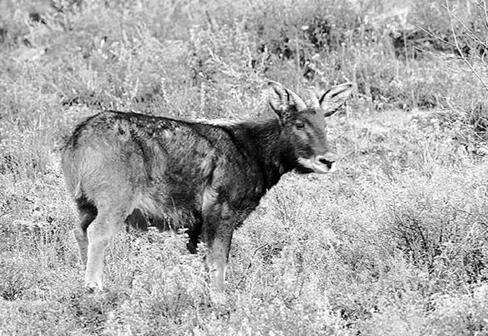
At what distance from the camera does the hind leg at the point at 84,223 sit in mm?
7355

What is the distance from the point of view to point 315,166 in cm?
788

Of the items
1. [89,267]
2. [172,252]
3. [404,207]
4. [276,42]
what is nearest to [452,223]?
[404,207]

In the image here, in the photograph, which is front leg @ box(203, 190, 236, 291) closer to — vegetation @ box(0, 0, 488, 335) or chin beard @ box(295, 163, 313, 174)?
vegetation @ box(0, 0, 488, 335)

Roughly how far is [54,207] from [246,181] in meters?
2.32

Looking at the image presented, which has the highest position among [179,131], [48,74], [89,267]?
[179,131]

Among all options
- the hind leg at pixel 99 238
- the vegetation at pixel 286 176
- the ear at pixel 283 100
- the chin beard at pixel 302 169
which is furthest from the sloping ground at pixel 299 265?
the ear at pixel 283 100

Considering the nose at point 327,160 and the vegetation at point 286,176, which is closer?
the vegetation at point 286,176

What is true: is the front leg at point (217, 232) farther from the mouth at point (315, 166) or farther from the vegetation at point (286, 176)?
the mouth at point (315, 166)

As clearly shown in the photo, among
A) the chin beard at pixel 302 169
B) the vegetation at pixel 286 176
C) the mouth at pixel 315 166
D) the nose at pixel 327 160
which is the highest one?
the nose at pixel 327 160

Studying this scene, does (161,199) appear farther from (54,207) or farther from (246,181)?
(54,207)

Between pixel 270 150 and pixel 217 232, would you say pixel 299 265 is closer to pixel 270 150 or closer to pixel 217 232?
pixel 217 232

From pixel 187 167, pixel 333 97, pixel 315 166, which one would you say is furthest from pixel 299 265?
pixel 333 97

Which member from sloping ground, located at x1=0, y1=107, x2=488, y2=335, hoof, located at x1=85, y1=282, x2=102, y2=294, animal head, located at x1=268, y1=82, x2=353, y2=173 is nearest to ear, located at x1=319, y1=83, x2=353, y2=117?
animal head, located at x1=268, y1=82, x2=353, y2=173

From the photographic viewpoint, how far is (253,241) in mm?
8391
